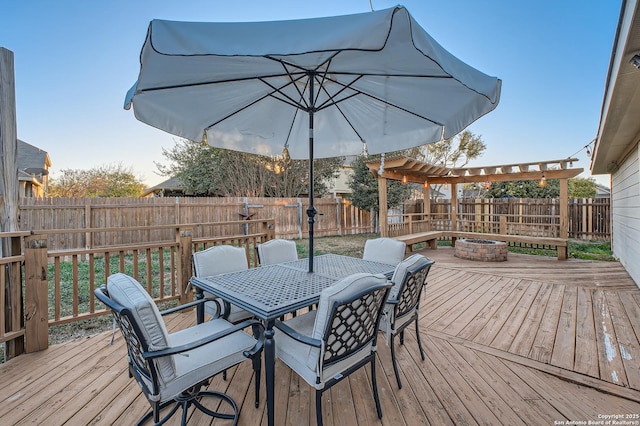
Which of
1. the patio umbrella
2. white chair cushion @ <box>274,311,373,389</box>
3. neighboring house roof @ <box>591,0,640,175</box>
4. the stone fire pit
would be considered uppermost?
neighboring house roof @ <box>591,0,640,175</box>

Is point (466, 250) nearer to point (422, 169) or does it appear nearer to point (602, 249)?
point (422, 169)

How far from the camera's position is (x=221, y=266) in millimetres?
2527

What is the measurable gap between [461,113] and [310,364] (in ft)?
7.48

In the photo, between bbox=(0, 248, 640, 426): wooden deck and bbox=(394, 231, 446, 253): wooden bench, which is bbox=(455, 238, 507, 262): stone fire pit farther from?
bbox=(0, 248, 640, 426): wooden deck

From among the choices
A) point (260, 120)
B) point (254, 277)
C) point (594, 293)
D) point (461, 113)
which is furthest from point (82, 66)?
point (594, 293)

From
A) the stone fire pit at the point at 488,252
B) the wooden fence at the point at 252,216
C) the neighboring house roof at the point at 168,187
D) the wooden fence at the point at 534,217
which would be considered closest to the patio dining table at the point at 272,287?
the wooden fence at the point at 252,216

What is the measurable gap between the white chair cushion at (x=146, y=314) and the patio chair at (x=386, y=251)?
2060mm

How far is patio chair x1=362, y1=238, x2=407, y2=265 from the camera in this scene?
2.89 meters

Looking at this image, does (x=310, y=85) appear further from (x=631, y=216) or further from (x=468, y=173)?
(x=468, y=173)

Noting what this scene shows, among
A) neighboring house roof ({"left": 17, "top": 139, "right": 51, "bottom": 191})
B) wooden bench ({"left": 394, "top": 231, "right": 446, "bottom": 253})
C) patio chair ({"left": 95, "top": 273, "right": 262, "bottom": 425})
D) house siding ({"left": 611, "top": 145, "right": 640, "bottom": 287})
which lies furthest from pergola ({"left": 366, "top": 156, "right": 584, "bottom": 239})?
neighboring house roof ({"left": 17, "top": 139, "right": 51, "bottom": 191})

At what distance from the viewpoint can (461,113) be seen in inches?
93.6

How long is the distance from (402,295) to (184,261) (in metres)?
2.70

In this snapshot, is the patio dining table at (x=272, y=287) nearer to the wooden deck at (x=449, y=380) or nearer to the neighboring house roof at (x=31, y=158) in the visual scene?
the wooden deck at (x=449, y=380)

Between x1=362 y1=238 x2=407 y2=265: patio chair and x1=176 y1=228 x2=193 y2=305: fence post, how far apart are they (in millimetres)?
2168
